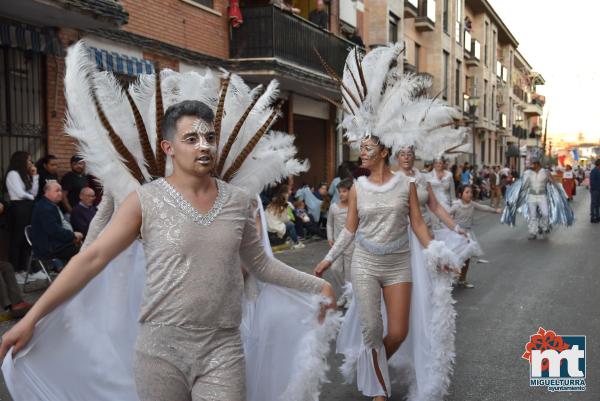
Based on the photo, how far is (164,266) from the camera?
8.54 ft

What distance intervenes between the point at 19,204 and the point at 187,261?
23.1 ft

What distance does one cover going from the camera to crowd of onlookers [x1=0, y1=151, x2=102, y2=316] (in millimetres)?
7867

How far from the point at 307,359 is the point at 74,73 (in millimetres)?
1742

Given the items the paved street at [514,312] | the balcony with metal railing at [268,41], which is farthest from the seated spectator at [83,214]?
the balcony with metal railing at [268,41]

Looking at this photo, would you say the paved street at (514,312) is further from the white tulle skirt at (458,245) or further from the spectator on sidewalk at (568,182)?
the spectator on sidewalk at (568,182)

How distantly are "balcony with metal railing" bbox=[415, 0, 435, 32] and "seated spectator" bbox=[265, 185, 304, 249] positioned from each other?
20621mm

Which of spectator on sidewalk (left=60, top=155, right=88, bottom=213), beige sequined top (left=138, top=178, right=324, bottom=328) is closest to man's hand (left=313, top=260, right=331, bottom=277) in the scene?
beige sequined top (left=138, top=178, right=324, bottom=328)

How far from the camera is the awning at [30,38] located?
967cm

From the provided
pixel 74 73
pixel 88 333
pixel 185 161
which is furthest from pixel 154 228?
pixel 74 73

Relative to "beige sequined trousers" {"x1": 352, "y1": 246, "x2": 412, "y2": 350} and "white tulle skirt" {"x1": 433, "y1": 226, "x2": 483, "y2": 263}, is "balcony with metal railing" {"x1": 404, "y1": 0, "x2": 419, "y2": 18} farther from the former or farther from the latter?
"beige sequined trousers" {"x1": 352, "y1": 246, "x2": 412, "y2": 350}

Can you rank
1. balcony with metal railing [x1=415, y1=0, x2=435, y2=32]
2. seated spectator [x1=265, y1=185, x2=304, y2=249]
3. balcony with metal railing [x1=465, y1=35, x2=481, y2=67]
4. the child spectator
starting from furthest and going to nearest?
balcony with metal railing [x1=465, y1=35, x2=481, y2=67], balcony with metal railing [x1=415, y1=0, x2=435, y2=32], seated spectator [x1=265, y1=185, x2=304, y2=249], the child spectator
